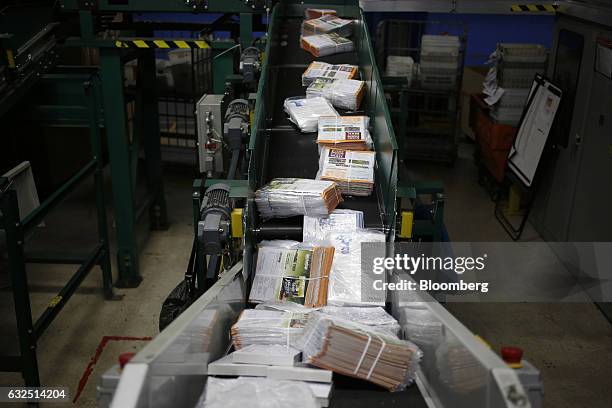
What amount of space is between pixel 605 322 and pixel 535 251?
1175 mm

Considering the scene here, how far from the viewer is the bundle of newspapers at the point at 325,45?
4.71m

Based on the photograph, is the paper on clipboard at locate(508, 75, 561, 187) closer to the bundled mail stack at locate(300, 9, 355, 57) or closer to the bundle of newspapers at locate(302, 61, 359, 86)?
the bundled mail stack at locate(300, 9, 355, 57)

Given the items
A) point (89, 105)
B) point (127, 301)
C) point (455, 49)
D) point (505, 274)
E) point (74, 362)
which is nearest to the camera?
point (74, 362)

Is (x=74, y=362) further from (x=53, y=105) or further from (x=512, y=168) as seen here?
(x=512, y=168)

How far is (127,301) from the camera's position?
16.3 ft

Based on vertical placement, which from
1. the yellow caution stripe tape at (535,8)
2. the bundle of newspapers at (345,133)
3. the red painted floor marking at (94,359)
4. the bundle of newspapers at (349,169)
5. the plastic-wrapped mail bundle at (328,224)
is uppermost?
the yellow caution stripe tape at (535,8)

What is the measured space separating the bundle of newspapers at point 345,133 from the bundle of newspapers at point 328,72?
662mm

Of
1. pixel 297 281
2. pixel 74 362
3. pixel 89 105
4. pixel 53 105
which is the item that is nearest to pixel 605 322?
pixel 297 281

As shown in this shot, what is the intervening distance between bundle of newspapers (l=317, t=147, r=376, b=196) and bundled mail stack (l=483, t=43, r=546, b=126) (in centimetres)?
368

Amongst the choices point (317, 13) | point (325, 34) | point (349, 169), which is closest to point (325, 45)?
point (325, 34)

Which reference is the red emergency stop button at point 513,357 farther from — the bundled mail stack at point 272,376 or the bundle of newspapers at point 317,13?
the bundle of newspapers at point 317,13

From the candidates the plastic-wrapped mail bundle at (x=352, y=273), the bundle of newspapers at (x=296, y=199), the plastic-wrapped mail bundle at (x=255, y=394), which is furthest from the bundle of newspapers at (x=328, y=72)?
the plastic-wrapped mail bundle at (x=255, y=394)

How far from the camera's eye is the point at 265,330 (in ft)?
7.59

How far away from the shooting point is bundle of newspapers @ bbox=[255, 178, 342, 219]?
2.90 m
